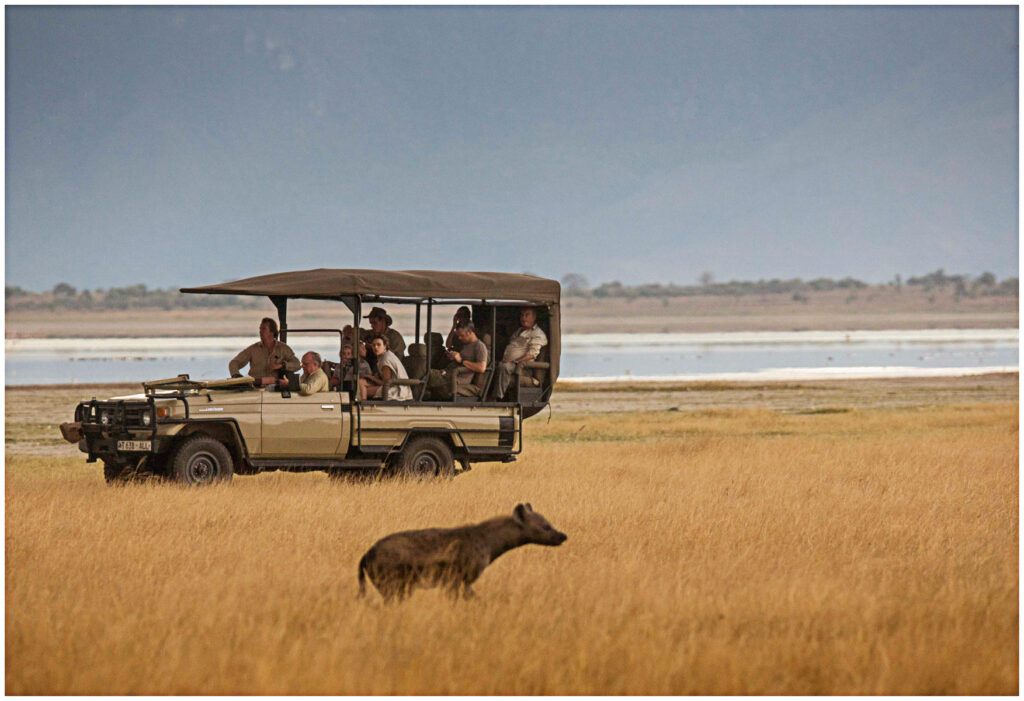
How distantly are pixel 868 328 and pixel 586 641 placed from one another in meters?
142

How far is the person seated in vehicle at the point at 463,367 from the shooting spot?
48.5ft

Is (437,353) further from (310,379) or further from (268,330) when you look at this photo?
(268,330)

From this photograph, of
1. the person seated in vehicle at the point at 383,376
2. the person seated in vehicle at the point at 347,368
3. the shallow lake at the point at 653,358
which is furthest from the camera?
the shallow lake at the point at 653,358

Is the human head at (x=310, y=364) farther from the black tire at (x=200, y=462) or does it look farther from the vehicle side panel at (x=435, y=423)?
the black tire at (x=200, y=462)

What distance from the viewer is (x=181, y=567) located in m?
9.55

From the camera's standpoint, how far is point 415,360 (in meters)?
15.4

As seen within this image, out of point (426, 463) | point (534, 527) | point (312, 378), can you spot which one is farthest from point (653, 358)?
point (534, 527)

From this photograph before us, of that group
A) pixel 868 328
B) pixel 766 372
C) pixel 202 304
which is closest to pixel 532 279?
pixel 766 372

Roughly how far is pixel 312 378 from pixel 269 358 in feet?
1.99

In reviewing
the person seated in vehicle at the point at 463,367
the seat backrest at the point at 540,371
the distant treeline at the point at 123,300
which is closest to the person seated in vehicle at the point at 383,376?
the person seated in vehicle at the point at 463,367

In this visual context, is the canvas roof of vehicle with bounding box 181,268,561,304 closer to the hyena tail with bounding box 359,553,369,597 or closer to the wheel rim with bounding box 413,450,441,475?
the wheel rim with bounding box 413,450,441,475

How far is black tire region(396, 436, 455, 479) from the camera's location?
576 inches

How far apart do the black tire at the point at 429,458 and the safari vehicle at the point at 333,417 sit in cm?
1

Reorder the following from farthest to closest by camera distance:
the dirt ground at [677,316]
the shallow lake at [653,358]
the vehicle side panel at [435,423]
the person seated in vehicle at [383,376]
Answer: the dirt ground at [677,316], the shallow lake at [653,358], the person seated in vehicle at [383,376], the vehicle side panel at [435,423]
